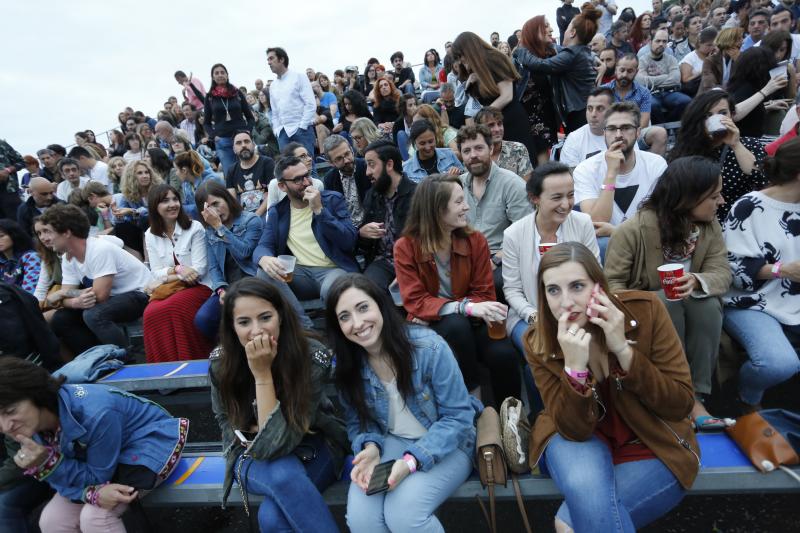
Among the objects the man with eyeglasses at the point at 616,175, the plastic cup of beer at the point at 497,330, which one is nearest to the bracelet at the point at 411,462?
the plastic cup of beer at the point at 497,330

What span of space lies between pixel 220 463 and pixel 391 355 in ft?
4.13

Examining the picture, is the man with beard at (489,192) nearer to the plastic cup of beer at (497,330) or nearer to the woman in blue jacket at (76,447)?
the plastic cup of beer at (497,330)

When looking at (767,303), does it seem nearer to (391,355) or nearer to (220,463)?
(391,355)

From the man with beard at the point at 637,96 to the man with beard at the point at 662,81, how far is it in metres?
1.18

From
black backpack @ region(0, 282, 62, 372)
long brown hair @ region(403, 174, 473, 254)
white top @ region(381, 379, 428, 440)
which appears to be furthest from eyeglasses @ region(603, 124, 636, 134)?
black backpack @ region(0, 282, 62, 372)

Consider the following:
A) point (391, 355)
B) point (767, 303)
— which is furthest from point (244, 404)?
point (767, 303)

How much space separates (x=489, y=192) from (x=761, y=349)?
6.37 ft

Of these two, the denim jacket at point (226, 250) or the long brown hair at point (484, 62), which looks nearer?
the denim jacket at point (226, 250)

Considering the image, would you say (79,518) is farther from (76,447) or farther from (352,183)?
(352,183)

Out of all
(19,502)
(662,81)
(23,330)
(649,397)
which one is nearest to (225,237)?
(23,330)

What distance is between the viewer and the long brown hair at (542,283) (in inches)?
71.7

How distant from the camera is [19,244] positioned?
467cm

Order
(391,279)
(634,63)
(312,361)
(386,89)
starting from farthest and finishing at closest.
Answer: (386,89)
(634,63)
(391,279)
(312,361)

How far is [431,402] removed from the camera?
2.22 meters
